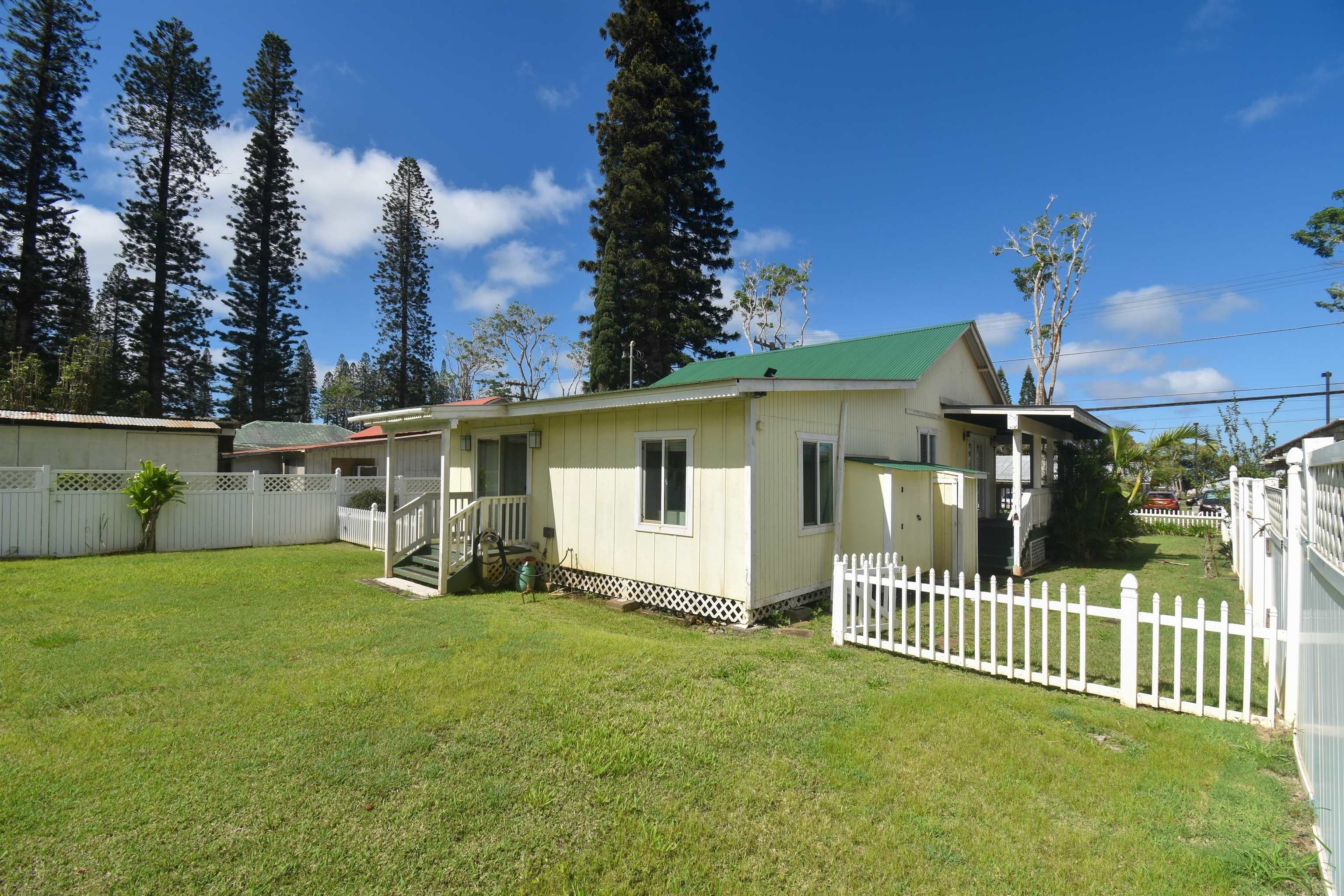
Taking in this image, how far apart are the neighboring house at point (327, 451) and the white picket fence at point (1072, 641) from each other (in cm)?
654

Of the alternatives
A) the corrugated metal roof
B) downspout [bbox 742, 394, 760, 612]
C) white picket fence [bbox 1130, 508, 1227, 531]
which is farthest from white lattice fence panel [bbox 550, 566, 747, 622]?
white picket fence [bbox 1130, 508, 1227, 531]

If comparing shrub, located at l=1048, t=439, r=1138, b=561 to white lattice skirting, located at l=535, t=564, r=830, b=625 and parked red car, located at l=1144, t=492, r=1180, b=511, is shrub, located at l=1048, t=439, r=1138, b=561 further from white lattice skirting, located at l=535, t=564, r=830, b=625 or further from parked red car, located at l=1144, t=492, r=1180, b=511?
white lattice skirting, located at l=535, t=564, r=830, b=625

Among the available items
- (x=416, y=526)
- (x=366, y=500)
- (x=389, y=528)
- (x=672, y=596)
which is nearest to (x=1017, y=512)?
(x=672, y=596)

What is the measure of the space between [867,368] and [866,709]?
8.10m

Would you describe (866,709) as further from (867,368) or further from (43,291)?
(43,291)

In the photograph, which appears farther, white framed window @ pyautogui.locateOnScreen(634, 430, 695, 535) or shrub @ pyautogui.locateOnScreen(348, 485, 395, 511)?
shrub @ pyautogui.locateOnScreen(348, 485, 395, 511)

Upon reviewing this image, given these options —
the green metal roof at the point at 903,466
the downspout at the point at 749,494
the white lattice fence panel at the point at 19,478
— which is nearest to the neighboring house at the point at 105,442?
the white lattice fence panel at the point at 19,478

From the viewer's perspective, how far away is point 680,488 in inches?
312

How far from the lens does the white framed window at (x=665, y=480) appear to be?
779 centimetres

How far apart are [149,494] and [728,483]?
1254cm

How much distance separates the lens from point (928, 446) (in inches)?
453

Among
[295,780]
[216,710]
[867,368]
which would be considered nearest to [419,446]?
[867,368]

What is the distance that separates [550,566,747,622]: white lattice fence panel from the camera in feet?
24.4

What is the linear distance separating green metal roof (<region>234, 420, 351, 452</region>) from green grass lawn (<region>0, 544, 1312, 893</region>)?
105 ft
